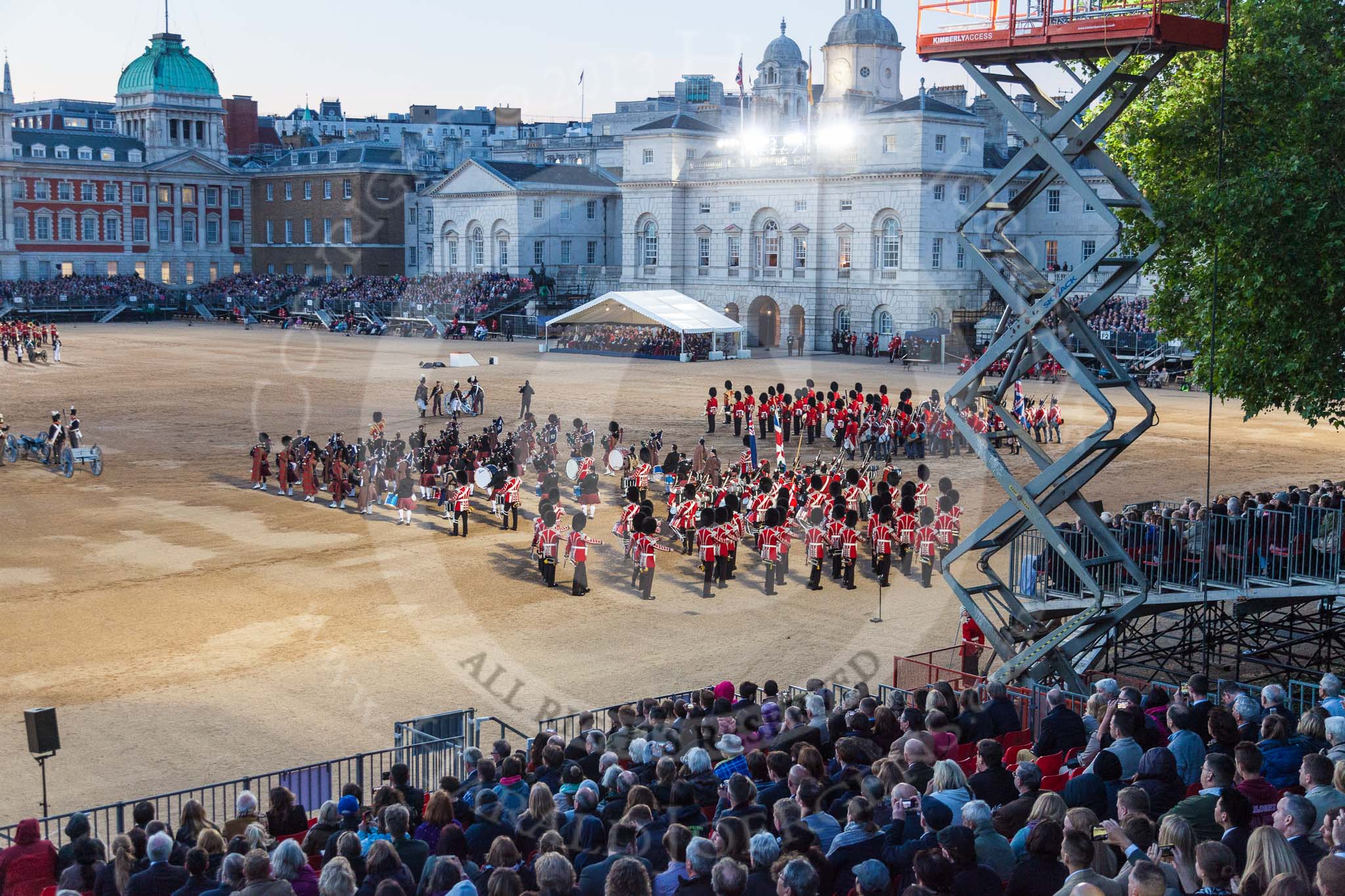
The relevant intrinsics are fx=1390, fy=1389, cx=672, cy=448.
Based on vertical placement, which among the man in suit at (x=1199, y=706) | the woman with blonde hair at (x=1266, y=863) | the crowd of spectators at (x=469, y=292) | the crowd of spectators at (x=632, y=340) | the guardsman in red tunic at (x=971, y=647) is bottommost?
the guardsman in red tunic at (x=971, y=647)

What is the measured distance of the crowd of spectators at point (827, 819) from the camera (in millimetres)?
7797

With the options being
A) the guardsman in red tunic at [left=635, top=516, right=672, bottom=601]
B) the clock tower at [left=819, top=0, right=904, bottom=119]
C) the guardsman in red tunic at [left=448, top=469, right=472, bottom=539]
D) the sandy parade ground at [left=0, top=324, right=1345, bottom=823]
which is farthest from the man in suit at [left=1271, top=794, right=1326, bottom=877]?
the clock tower at [left=819, top=0, right=904, bottom=119]

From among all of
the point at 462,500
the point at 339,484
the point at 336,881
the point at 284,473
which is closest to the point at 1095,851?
the point at 336,881

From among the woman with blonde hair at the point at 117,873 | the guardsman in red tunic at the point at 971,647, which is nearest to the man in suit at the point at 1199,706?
the guardsman in red tunic at the point at 971,647

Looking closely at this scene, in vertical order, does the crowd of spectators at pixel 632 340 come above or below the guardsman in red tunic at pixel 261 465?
above

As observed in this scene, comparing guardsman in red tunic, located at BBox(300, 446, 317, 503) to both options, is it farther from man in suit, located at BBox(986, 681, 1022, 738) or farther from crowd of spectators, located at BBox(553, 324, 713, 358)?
crowd of spectators, located at BBox(553, 324, 713, 358)

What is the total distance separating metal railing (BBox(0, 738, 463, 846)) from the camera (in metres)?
12.8

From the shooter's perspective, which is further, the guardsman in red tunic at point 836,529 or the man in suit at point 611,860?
the guardsman in red tunic at point 836,529

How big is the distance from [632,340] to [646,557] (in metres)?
46.4

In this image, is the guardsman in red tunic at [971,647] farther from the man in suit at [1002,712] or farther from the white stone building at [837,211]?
the white stone building at [837,211]

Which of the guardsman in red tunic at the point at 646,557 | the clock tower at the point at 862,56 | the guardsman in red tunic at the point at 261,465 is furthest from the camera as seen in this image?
the clock tower at the point at 862,56

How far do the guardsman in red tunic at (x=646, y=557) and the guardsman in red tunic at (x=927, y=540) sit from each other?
4.90m

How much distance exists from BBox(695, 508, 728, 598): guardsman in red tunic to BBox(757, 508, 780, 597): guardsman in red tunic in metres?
0.84

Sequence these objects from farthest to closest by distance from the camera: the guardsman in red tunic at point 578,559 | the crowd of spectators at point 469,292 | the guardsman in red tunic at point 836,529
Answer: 1. the crowd of spectators at point 469,292
2. the guardsman in red tunic at point 836,529
3. the guardsman in red tunic at point 578,559
